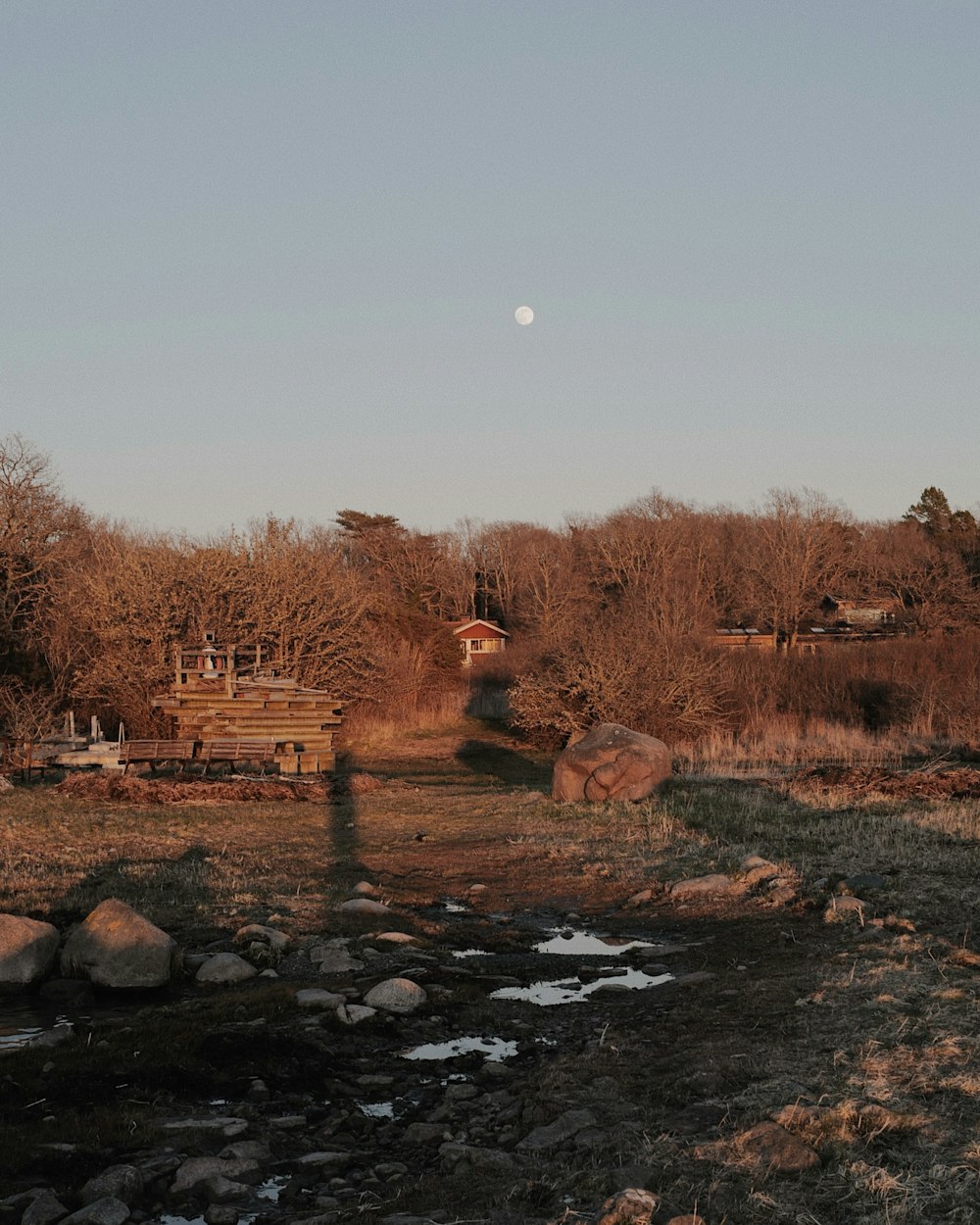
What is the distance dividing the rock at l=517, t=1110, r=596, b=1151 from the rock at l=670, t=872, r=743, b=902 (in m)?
5.86

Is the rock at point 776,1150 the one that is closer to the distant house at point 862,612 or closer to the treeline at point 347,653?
the treeline at point 347,653

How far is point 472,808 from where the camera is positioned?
19625mm

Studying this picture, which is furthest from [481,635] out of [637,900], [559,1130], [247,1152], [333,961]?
[247,1152]

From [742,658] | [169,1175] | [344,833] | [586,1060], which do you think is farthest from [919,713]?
[169,1175]

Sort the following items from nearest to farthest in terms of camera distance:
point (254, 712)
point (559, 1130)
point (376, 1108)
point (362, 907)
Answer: point (559, 1130) → point (376, 1108) → point (362, 907) → point (254, 712)

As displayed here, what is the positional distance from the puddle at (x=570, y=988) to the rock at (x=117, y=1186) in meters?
3.60

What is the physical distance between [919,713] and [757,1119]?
29595 millimetres

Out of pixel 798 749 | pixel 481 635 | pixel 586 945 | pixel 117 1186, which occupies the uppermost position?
pixel 481 635

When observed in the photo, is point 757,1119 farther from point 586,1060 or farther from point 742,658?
point 742,658

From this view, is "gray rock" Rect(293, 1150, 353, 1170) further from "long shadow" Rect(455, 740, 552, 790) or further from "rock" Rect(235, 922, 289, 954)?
"long shadow" Rect(455, 740, 552, 790)

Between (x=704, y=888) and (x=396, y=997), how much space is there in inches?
179

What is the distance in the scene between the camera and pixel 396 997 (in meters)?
8.13

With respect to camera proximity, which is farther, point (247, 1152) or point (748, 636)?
point (748, 636)

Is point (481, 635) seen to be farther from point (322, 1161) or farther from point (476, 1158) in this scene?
point (476, 1158)
